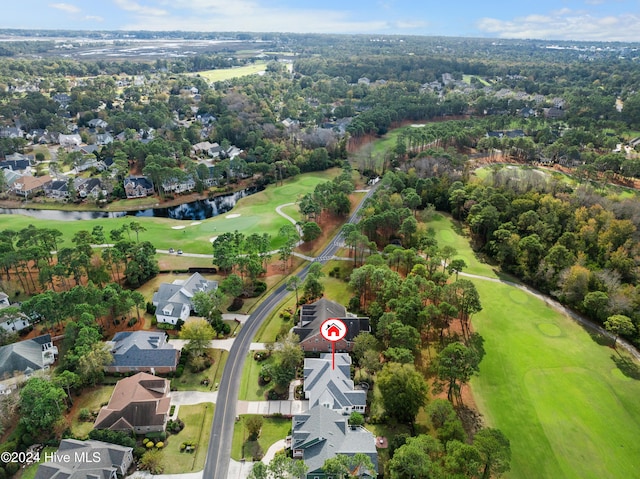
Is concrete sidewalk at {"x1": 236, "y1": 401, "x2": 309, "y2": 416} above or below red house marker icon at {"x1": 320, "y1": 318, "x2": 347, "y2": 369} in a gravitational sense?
below

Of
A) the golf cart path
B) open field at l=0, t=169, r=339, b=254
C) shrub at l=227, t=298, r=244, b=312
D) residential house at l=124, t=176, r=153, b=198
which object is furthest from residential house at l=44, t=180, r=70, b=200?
the golf cart path

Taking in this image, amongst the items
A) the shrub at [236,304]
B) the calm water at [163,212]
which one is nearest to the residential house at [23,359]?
the shrub at [236,304]

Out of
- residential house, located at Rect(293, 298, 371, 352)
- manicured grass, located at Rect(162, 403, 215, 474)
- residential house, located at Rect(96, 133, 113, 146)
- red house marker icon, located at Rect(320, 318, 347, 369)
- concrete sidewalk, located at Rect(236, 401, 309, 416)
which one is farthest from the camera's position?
residential house, located at Rect(96, 133, 113, 146)

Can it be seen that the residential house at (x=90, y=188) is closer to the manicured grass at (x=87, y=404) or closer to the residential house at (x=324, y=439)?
the manicured grass at (x=87, y=404)

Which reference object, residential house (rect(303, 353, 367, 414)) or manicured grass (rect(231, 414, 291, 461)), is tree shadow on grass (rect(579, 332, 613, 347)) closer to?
residential house (rect(303, 353, 367, 414))

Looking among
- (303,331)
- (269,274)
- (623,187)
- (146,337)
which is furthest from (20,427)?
(623,187)

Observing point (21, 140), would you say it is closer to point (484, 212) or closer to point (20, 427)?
point (20, 427)

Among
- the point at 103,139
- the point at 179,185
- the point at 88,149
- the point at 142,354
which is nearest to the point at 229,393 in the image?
the point at 142,354
